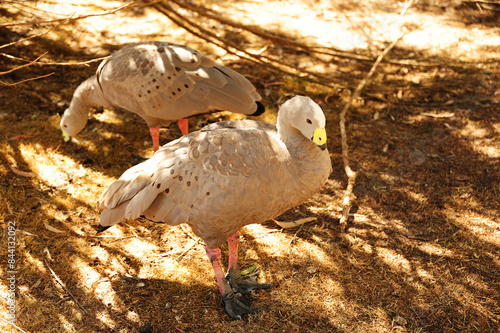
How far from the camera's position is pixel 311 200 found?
5215mm

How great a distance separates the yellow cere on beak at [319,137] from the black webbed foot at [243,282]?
145 centimetres

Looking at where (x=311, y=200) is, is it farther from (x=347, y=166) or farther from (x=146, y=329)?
(x=146, y=329)

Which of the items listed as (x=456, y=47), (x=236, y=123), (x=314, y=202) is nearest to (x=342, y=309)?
(x=314, y=202)

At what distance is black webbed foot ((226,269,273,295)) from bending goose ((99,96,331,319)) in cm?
17

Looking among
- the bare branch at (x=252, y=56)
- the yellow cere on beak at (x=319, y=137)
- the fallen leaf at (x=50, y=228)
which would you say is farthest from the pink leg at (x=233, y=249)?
the bare branch at (x=252, y=56)

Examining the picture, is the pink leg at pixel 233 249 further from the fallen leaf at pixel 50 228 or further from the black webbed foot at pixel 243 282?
the fallen leaf at pixel 50 228

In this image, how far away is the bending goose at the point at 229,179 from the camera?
11.6 ft

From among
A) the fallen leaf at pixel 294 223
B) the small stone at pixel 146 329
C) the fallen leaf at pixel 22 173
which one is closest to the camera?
the small stone at pixel 146 329

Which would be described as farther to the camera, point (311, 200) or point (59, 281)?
point (311, 200)

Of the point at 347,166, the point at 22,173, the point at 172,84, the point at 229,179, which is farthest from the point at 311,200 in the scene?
the point at 22,173

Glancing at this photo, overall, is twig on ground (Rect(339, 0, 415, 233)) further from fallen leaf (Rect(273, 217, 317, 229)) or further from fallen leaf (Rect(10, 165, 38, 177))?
fallen leaf (Rect(10, 165, 38, 177))

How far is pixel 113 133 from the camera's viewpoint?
607cm

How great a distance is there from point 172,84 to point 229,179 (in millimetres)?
1926

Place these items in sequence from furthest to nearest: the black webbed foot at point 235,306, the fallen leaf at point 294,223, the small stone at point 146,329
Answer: the fallen leaf at point 294,223, the black webbed foot at point 235,306, the small stone at point 146,329
